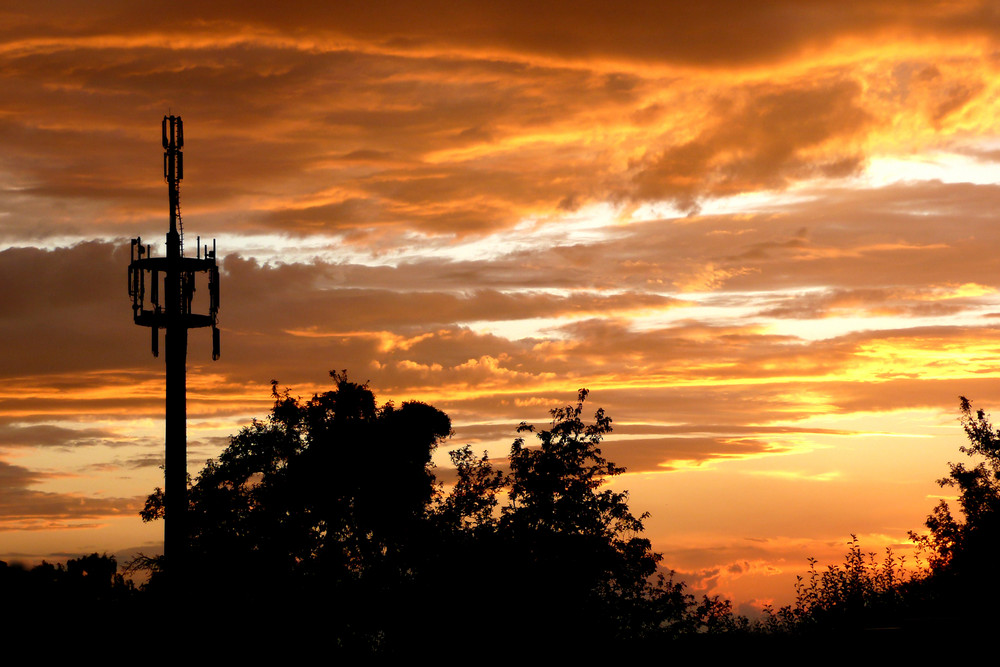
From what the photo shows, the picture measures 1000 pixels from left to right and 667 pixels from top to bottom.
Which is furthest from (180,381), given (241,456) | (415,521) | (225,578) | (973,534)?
(973,534)

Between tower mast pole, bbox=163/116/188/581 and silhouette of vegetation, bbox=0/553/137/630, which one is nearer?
silhouette of vegetation, bbox=0/553/137/630

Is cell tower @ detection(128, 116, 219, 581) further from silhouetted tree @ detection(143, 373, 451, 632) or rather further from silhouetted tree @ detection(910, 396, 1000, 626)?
silhouetted tree @ detection(910, 396, 1000, 626)

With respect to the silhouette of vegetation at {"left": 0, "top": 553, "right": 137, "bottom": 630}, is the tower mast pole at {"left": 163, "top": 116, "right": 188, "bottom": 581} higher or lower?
higher

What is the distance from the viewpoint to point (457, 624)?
1280 inches

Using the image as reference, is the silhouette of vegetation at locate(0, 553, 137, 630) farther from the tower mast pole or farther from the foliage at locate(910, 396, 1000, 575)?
the foliage at locate(910, 396, 1000, 575)

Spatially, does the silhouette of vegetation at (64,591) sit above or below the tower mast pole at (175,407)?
below

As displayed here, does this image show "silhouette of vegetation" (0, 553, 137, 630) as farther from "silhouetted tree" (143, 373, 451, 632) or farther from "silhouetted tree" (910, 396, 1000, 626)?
"silhouetted tree" (910, 396, 1000, 626)

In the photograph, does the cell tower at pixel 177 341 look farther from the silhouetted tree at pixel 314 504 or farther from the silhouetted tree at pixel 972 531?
the silhouetted tree at pixel 972 531

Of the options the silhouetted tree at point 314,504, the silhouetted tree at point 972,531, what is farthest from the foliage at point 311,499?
the silhouetted tree at point 972,531

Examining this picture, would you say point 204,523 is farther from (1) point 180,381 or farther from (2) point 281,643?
(2) point 281,643

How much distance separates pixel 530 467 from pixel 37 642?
16.1 metres

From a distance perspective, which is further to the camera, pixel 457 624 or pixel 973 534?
pixel 973 534

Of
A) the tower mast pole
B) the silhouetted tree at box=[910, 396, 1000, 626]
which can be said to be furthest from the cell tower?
the silhouetted tree at box=[910, 396, 1000, 626]

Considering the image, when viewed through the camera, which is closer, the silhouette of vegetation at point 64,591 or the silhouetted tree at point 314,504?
the silhouette of vegetation at point 64,591
